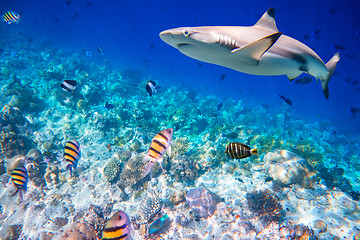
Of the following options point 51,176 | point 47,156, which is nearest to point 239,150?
point 47,156

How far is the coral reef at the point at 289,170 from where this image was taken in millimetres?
5945

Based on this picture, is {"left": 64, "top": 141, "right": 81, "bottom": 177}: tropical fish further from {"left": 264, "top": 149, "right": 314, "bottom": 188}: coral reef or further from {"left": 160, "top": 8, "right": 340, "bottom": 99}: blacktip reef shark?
{"left": 264, "top": 149, "right": 314, "bottom": 188}: coral reef

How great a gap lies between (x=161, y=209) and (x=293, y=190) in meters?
5.03

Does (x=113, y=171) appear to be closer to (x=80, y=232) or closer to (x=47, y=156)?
(x=80, y=232)

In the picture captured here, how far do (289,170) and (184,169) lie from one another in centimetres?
404

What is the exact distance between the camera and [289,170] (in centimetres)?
598

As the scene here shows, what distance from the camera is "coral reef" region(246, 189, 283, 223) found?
4.92m

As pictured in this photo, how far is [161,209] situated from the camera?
5406mm

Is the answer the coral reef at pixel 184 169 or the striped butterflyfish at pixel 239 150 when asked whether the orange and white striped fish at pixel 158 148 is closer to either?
the striped butterflyfish at pixel 239 150

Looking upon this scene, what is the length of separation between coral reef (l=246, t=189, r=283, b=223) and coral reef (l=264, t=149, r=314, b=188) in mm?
987

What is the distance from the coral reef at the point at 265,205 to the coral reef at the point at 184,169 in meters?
2.13

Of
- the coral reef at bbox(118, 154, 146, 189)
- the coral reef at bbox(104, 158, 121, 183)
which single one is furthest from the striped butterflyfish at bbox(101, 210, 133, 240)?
the coral reef at bbox(104, 158, 121, 183)

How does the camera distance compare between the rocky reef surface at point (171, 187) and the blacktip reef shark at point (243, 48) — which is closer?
the blacktip reef shark at point (243, 48)

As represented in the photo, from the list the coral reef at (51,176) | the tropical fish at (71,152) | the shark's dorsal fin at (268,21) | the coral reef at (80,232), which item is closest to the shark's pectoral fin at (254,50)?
the shark's dorsal fin at (268,21)
